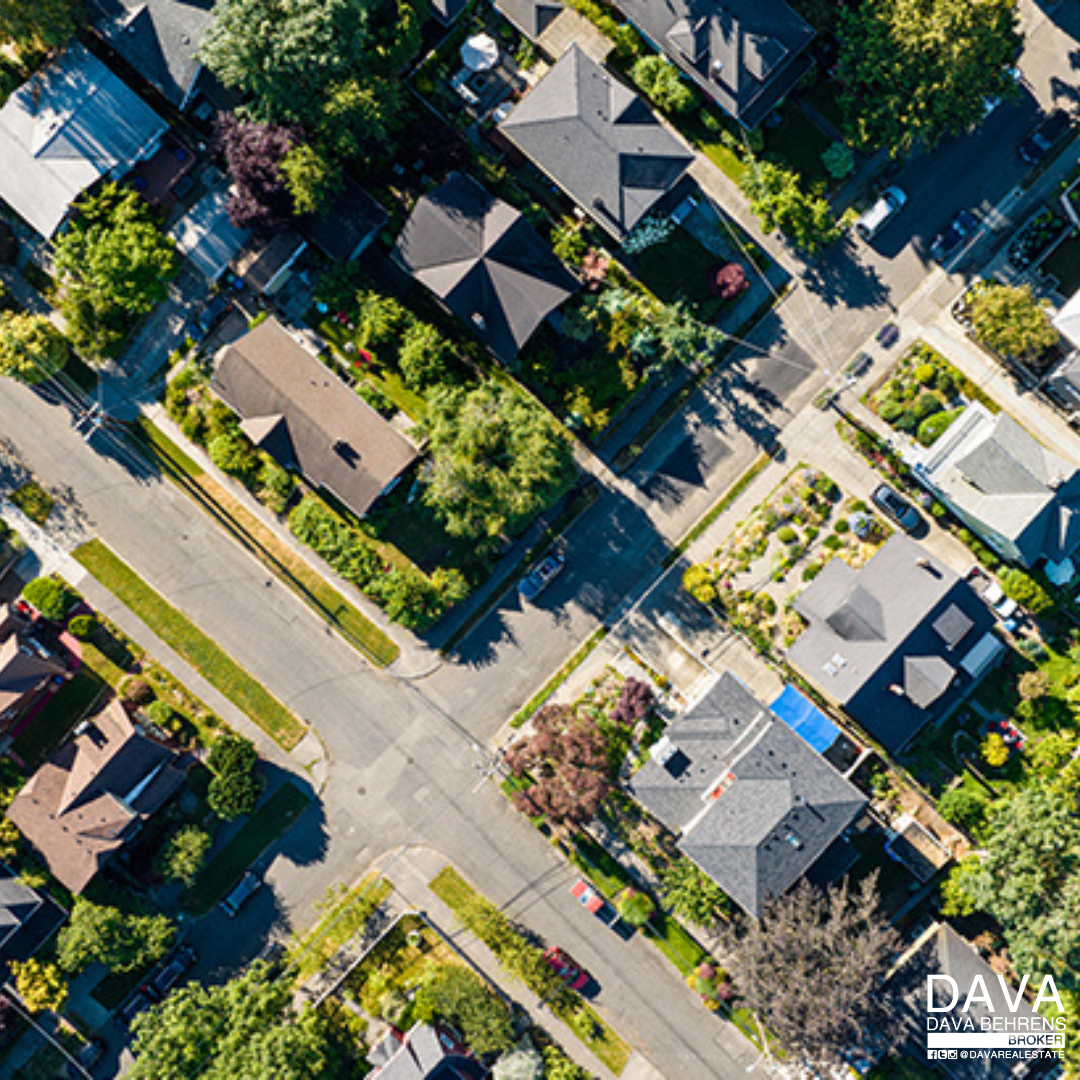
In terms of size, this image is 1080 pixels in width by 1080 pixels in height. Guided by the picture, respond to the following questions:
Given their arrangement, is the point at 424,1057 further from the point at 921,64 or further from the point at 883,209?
the point at 921,64

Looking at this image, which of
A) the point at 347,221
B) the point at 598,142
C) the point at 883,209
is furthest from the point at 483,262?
the point at 883,209

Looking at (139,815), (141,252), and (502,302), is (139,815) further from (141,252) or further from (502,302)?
(502,302)

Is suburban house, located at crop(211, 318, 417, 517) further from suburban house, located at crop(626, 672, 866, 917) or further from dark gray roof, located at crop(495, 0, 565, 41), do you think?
suburban house, located at crop(626, 672, 866, 917)

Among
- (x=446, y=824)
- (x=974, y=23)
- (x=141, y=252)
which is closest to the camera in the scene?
(x=974, y=23)

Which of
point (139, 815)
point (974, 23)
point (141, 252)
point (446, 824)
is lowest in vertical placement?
point (139, 815)

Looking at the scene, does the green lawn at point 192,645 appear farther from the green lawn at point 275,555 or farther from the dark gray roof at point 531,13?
the dark gray roof at point 531,13

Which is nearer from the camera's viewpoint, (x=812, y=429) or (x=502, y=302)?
(x=502, y=302)

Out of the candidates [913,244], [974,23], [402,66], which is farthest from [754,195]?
[402,66]
